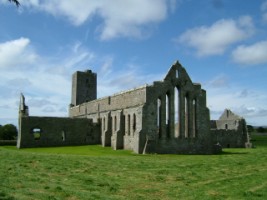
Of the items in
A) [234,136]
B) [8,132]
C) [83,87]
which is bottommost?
[234,136]

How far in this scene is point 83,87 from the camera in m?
66.8

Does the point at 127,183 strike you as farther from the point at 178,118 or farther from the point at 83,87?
the point at 83,87

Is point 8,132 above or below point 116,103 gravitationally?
below

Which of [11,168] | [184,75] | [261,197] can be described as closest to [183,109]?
[184,75]

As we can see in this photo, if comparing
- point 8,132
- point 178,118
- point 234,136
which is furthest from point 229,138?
point 8,132

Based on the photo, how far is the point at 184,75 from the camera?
38.4 m

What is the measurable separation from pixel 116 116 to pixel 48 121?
9.20 m

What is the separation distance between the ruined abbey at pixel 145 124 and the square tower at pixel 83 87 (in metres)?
17.1

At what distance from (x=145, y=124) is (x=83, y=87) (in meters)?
33.9

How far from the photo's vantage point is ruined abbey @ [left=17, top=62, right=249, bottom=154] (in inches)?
1399

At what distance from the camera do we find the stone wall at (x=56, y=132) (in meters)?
43.1

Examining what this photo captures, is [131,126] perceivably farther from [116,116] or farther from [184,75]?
[184,75]

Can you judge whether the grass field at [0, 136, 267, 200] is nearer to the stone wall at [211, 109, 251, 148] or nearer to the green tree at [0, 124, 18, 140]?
the stone wall at [211, 109, 251, 148]

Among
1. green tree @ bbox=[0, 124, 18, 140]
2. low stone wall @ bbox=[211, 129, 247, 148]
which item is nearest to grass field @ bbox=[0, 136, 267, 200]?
low stone wall @ bbox=[211, 129, 247, 148]
